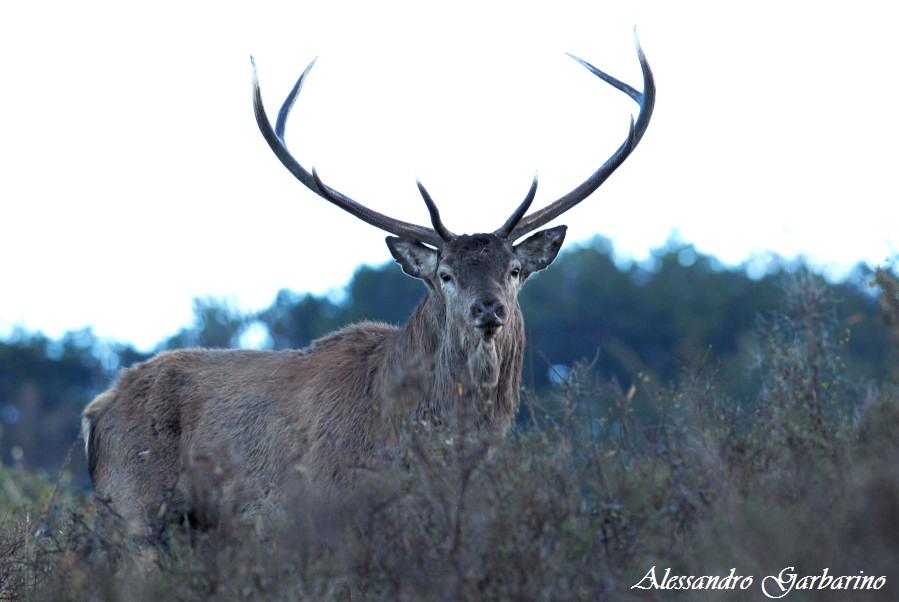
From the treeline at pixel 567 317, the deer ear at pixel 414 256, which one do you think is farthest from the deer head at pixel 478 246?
the treeline at pixel 567 317

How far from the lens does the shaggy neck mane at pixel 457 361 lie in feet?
23.2

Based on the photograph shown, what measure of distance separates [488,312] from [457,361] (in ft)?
1.75

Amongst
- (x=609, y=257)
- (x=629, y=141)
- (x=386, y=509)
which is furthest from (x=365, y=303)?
(x=386, y=509)

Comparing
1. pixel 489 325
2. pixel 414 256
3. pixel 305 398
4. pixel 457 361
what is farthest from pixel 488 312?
pixel 305 398

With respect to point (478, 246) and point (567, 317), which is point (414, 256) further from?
point (567, 317)

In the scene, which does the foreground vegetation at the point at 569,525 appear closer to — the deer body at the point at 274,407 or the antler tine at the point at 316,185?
the deer body at the point at 274,407

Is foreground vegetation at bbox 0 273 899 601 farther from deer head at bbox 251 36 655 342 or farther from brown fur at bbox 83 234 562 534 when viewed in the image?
deer head at bbox 251 36 655 342

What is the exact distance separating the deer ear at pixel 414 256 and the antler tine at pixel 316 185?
0.07m

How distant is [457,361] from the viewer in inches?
284

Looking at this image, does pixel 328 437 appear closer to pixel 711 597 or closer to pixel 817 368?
pixel 817 368

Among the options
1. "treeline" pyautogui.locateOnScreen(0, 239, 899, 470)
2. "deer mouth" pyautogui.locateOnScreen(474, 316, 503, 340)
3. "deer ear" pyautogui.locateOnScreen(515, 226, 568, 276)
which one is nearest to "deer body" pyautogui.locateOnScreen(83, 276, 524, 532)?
"deer mouth" pyautogui.locateOnScreen(474, 316, 503, 340)

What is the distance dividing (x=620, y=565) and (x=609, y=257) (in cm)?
4581

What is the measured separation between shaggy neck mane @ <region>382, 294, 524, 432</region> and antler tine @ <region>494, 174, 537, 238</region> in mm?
467

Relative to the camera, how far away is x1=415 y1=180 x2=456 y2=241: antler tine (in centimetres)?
715
